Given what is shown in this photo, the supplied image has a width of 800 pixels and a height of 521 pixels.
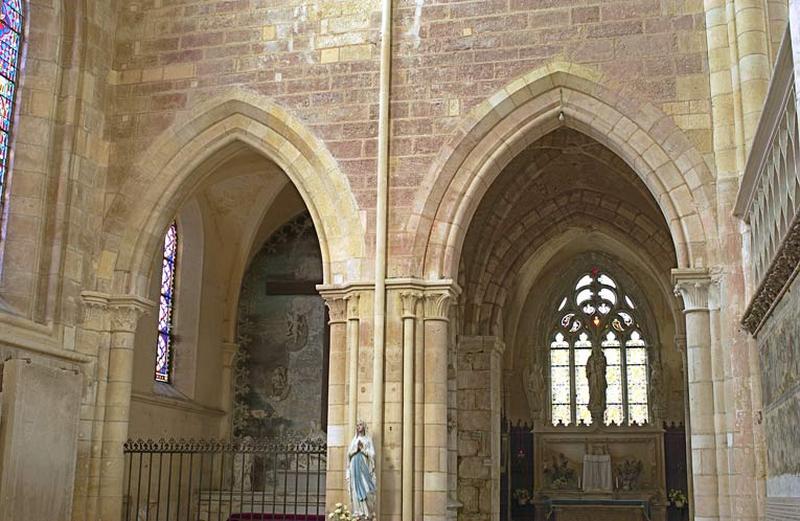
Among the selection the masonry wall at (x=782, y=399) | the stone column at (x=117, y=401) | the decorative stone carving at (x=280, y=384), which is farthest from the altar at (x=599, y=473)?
the masonry wall at (x=782, y=399)

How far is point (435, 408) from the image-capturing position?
35.1 ft

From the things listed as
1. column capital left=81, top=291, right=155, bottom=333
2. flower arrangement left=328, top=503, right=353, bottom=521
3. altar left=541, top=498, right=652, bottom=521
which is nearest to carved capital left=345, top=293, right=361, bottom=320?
flower arrangement left=328, top=503, right=353, bottom=521

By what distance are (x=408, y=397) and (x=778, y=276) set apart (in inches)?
201

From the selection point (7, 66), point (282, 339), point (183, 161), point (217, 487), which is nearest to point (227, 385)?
point (282, 339)

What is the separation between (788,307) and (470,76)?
19.2 feet

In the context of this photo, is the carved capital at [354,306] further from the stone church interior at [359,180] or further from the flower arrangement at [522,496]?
the flower arrangement at [522,496]

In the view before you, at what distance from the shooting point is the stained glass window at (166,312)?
15.4m

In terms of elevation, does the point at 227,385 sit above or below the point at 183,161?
below

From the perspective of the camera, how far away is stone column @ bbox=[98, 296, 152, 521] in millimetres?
11273

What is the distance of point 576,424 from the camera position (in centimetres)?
2003

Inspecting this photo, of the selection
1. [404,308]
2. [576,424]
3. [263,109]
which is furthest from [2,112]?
[576,424]

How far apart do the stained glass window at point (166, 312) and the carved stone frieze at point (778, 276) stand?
32.1 ft

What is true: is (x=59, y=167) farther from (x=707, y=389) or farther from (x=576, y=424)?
(x=576, y=424)

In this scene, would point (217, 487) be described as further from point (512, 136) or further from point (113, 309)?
point (512, 136)
